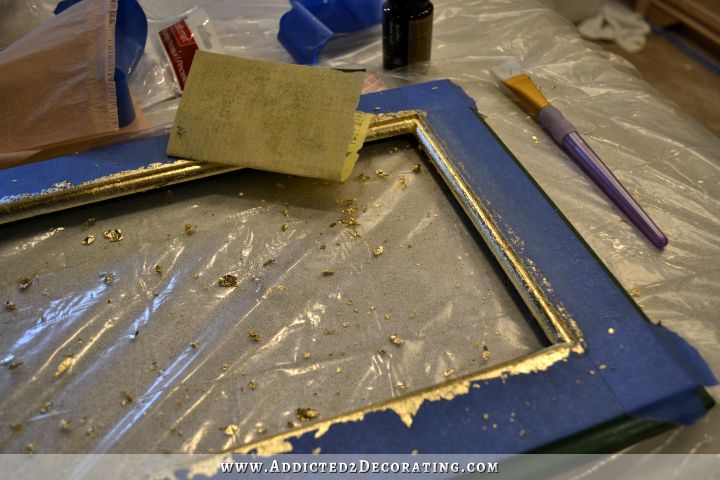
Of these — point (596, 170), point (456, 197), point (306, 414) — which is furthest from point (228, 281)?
point (596, 170)

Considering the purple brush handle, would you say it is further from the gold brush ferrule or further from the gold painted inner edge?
the gold painted inner edge

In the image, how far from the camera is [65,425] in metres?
0.45

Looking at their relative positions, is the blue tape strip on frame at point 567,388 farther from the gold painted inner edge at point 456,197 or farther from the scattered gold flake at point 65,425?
the scattered gold flake at point 65,425

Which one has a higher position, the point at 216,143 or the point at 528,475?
the point at 216,143

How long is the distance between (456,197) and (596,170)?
188 mm

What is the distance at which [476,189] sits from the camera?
1.96ft

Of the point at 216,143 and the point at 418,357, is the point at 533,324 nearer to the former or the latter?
the point at 418,357

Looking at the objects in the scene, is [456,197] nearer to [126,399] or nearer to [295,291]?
[295,291]

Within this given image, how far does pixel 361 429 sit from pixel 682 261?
1.33 ft

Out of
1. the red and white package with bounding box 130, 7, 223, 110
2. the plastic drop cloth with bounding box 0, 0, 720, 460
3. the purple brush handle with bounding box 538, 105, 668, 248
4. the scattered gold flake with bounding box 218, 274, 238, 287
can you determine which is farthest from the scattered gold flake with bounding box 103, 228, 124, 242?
the purple brush handle with bounding box 538, 105, 668, 248

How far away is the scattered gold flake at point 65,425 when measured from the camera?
0.45 meters

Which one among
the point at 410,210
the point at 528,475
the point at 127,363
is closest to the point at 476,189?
the point at 410,210

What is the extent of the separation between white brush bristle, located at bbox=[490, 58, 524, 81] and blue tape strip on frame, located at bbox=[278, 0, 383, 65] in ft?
0.79

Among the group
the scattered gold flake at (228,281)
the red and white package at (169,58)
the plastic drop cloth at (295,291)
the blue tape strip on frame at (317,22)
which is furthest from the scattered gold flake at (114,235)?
the blue tape strip on frame at (317,22)
